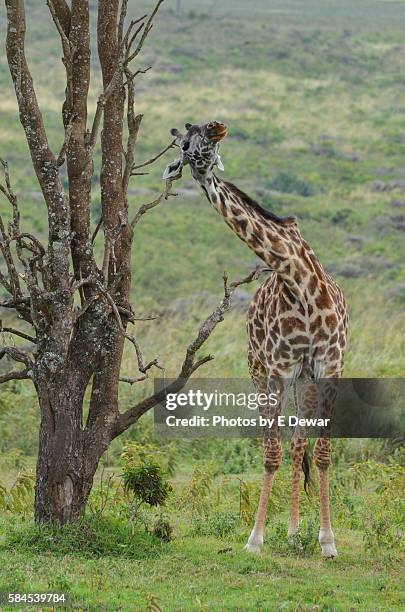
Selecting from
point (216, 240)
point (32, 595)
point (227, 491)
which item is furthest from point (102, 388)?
point (216, 240)

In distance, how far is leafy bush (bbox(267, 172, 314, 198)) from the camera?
1452 inches

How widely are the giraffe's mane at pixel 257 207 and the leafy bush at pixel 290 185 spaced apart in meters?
28.3

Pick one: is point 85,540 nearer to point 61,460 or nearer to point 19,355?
point 61,460

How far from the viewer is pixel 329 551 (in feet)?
27.2

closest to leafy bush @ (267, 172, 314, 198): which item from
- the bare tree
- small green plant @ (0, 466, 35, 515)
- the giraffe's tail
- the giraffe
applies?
the giraffe's tail

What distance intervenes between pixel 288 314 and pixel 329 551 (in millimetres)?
1723

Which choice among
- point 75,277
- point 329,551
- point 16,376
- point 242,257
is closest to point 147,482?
point 16,376

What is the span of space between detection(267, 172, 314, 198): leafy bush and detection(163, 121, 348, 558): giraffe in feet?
92.2

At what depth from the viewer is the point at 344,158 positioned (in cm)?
4100

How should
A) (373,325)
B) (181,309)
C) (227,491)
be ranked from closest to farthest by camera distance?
(227,491) → (373,325) → (181,309)

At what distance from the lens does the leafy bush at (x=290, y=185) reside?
121ft

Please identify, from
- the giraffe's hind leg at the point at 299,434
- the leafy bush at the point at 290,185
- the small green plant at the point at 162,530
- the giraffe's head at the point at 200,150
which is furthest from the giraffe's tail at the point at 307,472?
the leafy bush at the point at 290,185

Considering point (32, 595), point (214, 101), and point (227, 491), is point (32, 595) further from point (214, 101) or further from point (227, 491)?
point (214, 101)

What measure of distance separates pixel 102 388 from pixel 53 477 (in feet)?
2.54
